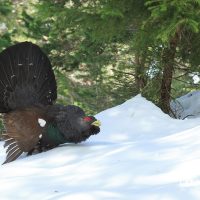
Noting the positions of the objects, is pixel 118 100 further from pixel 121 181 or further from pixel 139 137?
pixel 121 181

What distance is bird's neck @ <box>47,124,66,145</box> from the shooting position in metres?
4.76

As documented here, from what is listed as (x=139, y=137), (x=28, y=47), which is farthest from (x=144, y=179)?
(x=28, y=47)

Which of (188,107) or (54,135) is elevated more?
(54,135)

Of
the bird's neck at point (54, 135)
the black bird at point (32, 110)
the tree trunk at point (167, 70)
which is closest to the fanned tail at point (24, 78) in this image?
the black bird at point (32, 110)

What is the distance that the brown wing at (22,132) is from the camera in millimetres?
4789

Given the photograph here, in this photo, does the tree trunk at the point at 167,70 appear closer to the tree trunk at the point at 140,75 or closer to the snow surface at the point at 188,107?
the snow surface at the point at 188,107

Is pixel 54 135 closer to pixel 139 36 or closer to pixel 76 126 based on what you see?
pixel 76 126

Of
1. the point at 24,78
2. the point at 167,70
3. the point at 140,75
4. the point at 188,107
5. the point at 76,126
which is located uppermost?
the point at 24,78

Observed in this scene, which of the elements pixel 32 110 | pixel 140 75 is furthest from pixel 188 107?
pixel 32 110

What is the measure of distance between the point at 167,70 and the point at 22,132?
3.34 m

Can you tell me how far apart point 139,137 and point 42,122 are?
1.30m

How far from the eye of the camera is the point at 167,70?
7383 mm

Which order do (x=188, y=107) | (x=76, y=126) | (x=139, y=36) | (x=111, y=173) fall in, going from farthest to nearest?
(x=188, y=107), (x=139, y=36), (x=76, y=126), (x=111, y=173)

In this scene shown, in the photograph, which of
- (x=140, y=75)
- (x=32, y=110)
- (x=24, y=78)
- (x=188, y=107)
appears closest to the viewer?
(x=32, y=110)
